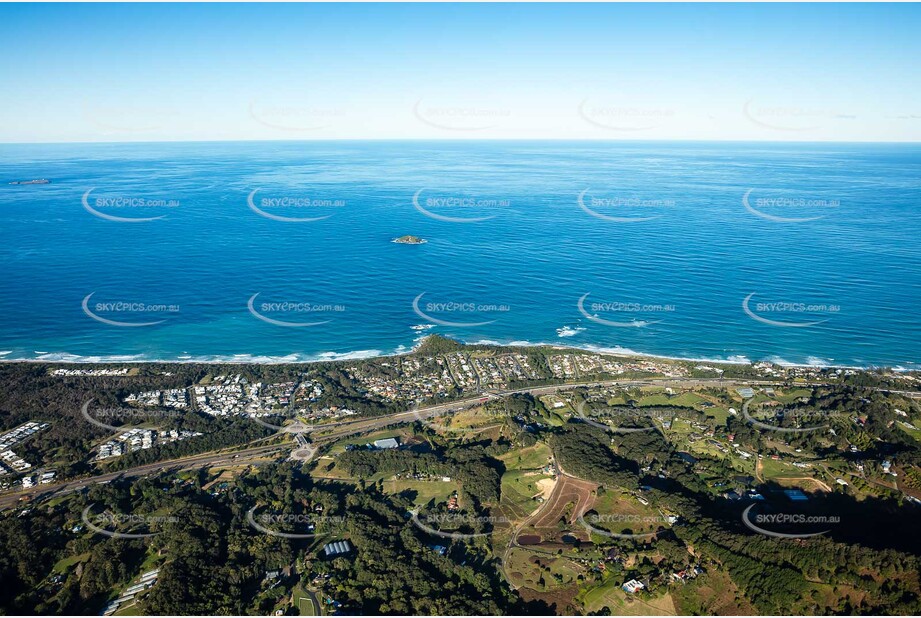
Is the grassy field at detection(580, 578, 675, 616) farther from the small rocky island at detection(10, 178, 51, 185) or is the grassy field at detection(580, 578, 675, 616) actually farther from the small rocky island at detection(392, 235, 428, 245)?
the small rocky island at detection(10, 178, 51, 185)

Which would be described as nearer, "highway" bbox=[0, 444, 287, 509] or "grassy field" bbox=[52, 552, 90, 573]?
"grassy field" bbox=[52, 552, 90, 573]

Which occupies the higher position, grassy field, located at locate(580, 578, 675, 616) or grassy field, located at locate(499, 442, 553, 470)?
grassy field, located at locate(499, 442, 553, 470)

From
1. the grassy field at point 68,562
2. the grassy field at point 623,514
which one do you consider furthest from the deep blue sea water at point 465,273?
the grassy field at point 68,562

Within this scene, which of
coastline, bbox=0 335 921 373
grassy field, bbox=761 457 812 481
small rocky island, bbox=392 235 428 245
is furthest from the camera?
small rocky island, bbox=392 235 428 245

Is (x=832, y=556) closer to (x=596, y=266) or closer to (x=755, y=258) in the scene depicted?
(x=596, y=266)

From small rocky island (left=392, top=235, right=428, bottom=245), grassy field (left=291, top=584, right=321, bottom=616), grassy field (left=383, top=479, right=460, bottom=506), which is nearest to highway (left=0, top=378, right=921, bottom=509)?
grassy field (left=383, top=479, right=460, bottom=506)

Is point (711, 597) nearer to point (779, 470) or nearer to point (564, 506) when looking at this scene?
point (564, 506)

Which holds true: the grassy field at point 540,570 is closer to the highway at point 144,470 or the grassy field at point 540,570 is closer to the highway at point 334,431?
the highway at point 334,431

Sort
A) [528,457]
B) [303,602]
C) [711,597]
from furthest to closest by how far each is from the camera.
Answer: [528,457]
[711,597]
[303,602]

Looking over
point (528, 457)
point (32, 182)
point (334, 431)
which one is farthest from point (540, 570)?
point (32, 182)
